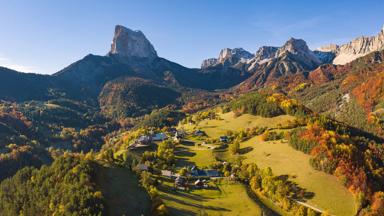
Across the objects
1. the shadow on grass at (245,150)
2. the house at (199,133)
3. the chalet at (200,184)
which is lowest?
the chalet at (200,184)

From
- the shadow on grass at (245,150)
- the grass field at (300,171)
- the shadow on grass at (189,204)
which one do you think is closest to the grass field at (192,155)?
the grass field at (300,171)

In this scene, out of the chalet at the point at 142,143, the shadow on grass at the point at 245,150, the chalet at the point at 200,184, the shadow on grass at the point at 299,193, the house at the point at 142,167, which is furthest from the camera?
the chalet at the point at 142,143

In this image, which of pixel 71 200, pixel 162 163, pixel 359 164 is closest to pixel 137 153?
pixel 162 163

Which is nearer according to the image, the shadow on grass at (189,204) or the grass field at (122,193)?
the grass field at (122,193)

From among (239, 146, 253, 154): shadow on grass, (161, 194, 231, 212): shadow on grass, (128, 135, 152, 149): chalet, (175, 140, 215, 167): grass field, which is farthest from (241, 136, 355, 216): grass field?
(128, 135, 152, 149): chalet

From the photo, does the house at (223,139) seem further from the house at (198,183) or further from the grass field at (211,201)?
the house at (198,183)

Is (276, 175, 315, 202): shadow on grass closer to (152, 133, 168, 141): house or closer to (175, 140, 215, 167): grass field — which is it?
(175, 140, 215, 167): grass field
